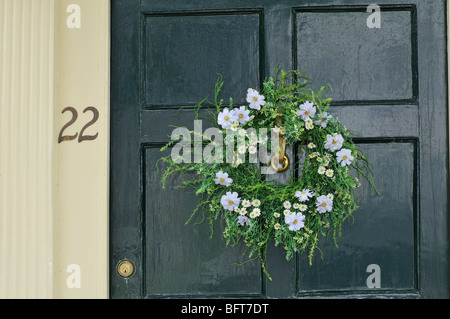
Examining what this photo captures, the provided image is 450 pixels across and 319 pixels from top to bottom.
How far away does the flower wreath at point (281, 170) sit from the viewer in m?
2.01

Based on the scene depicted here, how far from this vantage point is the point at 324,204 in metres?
2.01

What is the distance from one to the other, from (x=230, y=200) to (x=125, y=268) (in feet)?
1.89

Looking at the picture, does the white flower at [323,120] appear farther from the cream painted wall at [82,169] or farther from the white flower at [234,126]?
the cream painted wall at [82,169]

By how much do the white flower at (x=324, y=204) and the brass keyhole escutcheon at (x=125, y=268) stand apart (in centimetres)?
85

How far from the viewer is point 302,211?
2018 mm

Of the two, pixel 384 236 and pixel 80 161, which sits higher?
pixel 80 161

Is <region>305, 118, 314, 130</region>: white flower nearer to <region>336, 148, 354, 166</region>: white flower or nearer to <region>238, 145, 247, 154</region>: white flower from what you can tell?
<region>336, 148, 354, 166</region>: white flower

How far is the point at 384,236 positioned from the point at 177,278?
92cm

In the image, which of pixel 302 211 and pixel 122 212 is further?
pixel 122 212

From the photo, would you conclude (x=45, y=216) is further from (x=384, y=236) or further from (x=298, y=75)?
(x=384, y=236)

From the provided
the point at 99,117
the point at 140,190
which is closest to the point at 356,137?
the point at 140,190

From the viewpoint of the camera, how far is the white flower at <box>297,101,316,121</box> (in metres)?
2.02

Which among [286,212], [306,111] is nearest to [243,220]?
[286,212]

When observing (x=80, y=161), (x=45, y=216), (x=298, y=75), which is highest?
(x=298, y=75)
